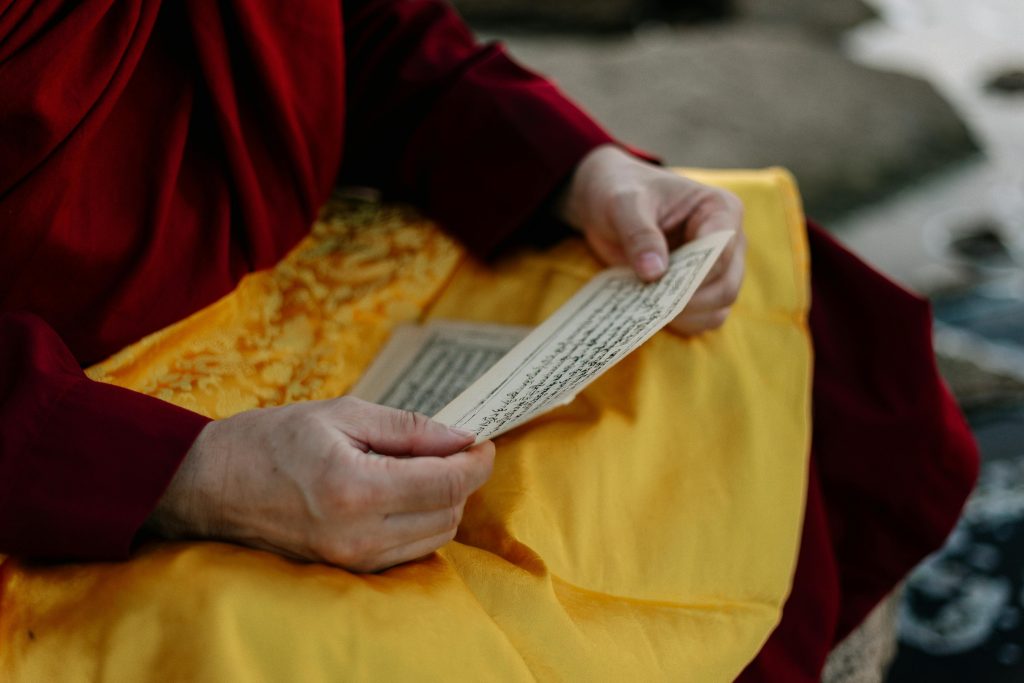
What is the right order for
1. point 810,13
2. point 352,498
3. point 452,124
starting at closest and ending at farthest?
point 352,498 < point 452,124 < point 810,13

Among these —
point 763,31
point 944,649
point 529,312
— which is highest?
point 529,312

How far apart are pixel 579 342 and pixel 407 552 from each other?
188mm

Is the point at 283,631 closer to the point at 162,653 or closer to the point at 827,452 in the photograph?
the point at 162,653

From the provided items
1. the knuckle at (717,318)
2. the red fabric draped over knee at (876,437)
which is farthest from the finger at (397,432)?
the red fabric draped over knee at (876,437)

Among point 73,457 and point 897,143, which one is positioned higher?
point 73,457

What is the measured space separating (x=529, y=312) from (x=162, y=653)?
1.30ft

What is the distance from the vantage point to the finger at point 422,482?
50 cm

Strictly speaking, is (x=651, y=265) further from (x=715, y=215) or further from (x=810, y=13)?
(x=810, y=13)

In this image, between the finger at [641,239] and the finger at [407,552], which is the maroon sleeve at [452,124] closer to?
the finger at [641,239]

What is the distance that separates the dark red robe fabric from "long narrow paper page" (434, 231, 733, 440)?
13 cm

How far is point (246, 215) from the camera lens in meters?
0.69

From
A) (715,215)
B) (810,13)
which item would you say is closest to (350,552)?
(715,215)

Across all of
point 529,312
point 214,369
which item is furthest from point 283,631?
point 529,312

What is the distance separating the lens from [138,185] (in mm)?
634
